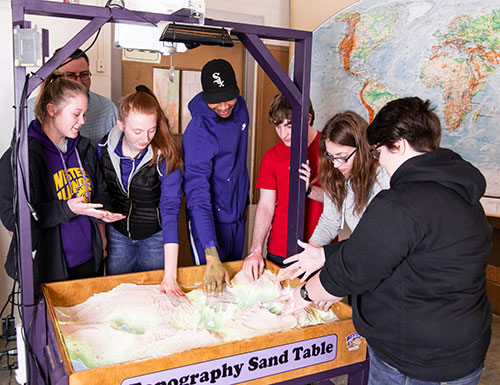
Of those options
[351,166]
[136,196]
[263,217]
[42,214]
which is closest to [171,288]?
[136,196]

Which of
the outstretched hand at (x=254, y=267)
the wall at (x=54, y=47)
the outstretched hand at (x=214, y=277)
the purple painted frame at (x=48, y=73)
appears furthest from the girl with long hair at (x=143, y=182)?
the wall at (x=54, y=47)

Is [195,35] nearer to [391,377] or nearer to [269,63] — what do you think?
[269,63]

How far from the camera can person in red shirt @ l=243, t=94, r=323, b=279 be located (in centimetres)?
204

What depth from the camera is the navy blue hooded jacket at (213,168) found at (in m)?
1.91

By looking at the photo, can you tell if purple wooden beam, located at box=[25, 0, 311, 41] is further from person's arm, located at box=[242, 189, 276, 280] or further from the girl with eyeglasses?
person's arm, located at box=[242, 189, 276, 280]

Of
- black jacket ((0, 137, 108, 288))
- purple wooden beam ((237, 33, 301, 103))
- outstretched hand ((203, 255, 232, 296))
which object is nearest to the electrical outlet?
black jacket ((0, 137, 108, 288))

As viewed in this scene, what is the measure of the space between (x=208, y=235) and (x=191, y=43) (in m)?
0.77

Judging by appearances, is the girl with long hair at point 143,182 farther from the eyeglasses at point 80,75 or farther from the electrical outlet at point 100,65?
the electrical outlet at point 100,65

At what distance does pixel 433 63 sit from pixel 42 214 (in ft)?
6.96

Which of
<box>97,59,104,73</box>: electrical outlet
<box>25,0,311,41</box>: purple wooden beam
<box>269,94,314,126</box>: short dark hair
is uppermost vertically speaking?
<box>97,59,104,73</box>: electrical outlet

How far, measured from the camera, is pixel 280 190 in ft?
7.05

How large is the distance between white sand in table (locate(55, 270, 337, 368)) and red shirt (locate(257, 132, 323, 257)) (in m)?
0.37

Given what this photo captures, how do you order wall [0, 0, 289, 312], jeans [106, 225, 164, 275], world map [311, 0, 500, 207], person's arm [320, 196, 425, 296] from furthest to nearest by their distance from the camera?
1. wall [0, 0, 289, 312]
2. world map [311, 0, 500, 207]
3. jeans [106, 225, 164, 275]
4. person's arm [320, 196, 425, 296]

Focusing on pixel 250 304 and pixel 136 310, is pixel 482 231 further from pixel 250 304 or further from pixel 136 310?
pixel 136 310
